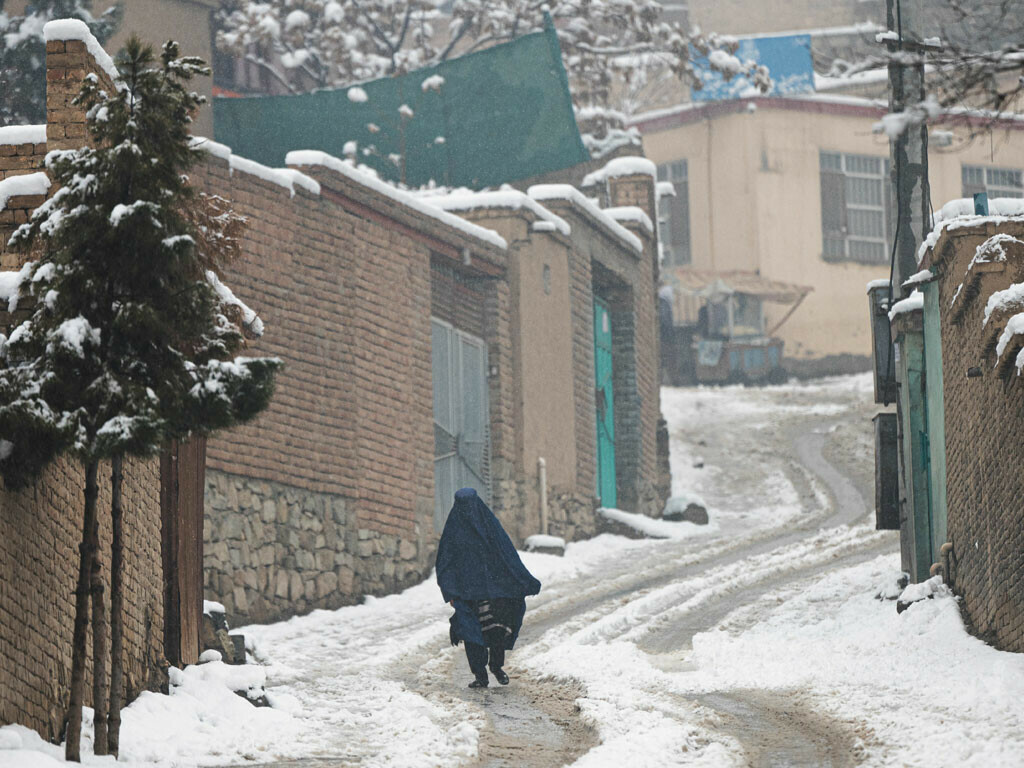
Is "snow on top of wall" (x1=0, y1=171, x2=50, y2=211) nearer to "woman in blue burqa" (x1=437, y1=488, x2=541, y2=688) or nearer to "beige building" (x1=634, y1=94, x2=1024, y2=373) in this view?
"woman in blue burqa" (x1=437, y1=488, x2=541, y2=688)

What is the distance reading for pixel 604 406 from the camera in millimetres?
23578

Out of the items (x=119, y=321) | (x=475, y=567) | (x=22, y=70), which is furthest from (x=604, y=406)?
(x=119, y=321)

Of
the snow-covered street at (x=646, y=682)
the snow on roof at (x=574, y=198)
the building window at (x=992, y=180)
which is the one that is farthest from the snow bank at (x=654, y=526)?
the building window at (x=992, y=180)

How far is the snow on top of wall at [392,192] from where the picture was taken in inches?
584

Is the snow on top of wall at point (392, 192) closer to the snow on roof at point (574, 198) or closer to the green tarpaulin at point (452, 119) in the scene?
the snow on roof at point (574, 198)

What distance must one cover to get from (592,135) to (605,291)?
3.73 m

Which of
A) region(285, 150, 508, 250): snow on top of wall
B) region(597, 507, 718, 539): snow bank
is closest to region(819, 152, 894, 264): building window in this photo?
region(597, 507, 718, 539): snow bank

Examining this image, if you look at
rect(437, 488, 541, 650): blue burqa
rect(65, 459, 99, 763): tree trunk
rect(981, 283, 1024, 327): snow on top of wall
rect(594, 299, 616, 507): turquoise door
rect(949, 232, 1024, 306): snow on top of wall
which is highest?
rect(949, 232, 1024, 306): snow on top of wall

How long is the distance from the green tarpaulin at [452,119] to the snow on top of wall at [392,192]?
2.00 metres

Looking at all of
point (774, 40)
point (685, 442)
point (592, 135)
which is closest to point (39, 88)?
point (592, 135)

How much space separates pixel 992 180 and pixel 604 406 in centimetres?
1715

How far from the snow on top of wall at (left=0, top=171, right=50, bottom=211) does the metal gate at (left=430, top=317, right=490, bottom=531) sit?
9.55 metres

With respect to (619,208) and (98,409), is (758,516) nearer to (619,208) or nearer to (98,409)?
(619,208)

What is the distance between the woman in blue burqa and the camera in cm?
1062
